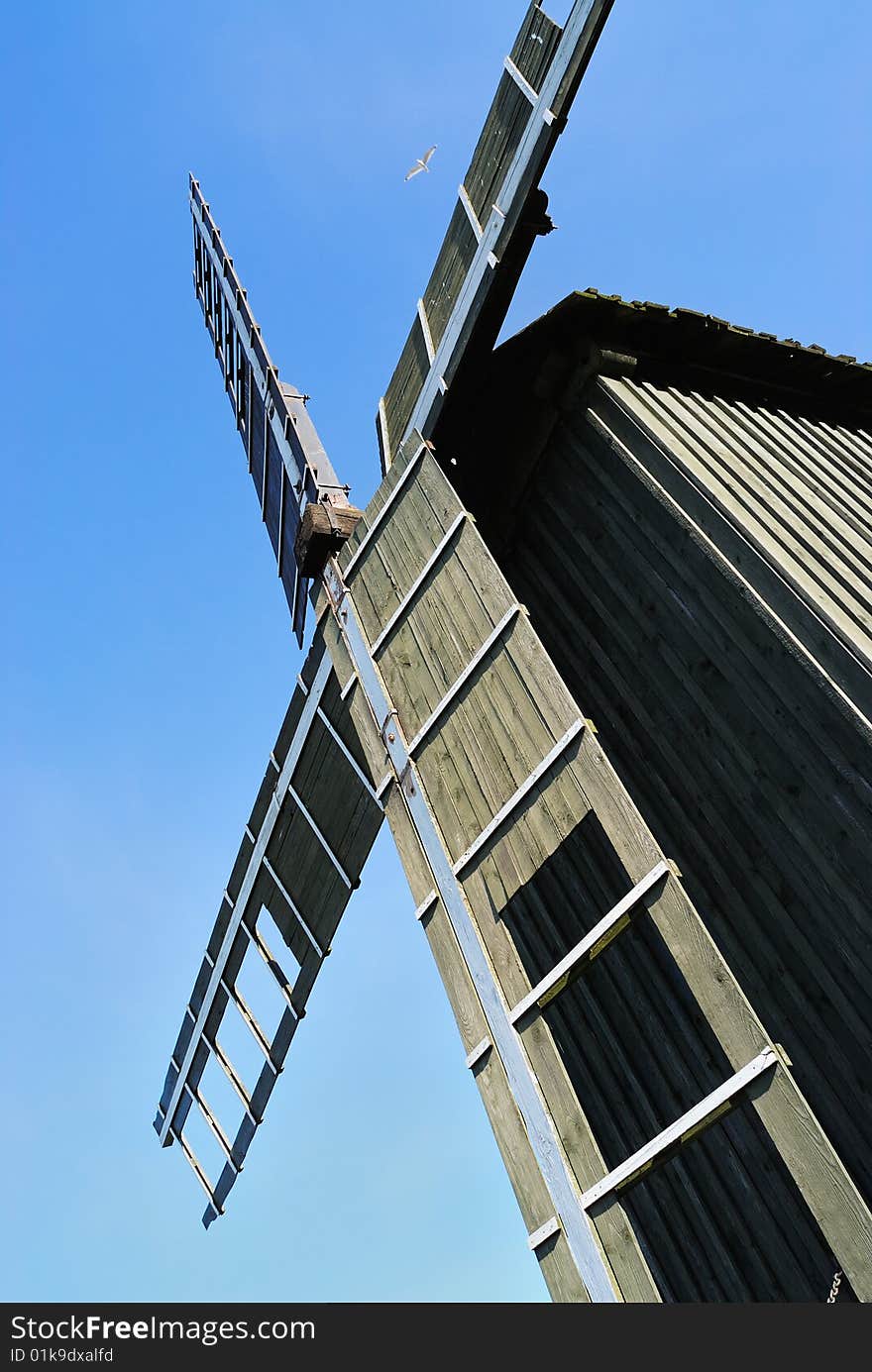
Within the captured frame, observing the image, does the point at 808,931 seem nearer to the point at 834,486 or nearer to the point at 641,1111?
the point at 641,1111

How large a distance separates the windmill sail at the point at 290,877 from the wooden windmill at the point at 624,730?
1.25ft

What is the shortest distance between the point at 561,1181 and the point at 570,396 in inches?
182

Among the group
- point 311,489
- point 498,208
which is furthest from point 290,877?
point 498,208

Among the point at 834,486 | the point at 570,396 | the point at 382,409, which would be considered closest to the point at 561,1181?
the point at 834,486

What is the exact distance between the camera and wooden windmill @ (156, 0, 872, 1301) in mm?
5090

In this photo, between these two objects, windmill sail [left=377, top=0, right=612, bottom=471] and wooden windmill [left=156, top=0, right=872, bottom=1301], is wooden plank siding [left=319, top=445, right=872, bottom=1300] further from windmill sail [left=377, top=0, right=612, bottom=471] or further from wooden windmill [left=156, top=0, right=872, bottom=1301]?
windmill sail [left=377, top=0, right=612, bottom=471]

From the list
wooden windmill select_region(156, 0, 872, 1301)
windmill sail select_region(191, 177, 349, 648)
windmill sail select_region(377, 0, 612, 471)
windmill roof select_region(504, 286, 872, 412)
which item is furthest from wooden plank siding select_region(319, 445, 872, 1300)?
windmill sail select_region(191, 177, 349, 648)

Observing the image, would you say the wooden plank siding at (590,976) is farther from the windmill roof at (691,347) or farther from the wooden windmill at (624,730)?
the windmill roof at (691,347)

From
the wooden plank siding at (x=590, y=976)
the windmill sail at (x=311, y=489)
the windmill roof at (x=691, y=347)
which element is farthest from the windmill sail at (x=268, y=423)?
the windmill roof at (x=691, y=347)

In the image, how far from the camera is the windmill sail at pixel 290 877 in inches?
365

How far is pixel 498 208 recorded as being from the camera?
692 cm

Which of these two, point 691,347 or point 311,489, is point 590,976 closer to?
point 691,347

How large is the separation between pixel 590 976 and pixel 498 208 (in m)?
4.51

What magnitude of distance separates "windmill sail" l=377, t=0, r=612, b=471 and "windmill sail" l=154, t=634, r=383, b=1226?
2.35 m
